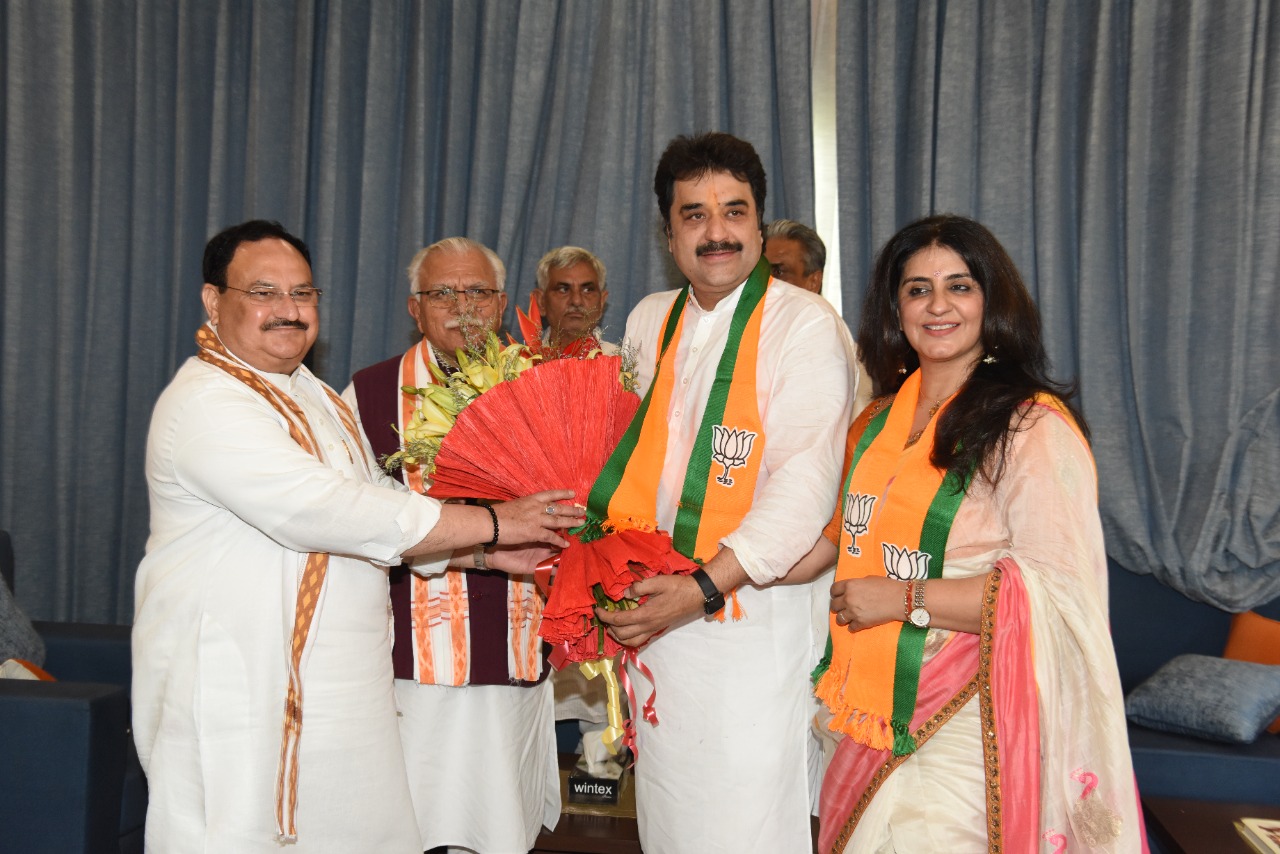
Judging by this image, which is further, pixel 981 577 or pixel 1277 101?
pixel 1277 101

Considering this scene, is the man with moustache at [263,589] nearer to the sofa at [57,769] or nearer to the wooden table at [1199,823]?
the sofa at [57,769]

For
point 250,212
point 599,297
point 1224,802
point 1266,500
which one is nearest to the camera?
point 1224,802

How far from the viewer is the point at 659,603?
6.63ft

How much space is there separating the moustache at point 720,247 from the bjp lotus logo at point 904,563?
0.74 meters

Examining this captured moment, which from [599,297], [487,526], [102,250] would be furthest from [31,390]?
[487,526]

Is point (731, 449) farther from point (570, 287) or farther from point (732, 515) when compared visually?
point (570, 287)

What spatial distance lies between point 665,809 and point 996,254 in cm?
138

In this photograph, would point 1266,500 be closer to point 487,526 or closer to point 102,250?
point 487,526

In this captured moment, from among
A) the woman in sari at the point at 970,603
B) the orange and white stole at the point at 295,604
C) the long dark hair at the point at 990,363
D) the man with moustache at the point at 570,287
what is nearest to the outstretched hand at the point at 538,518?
the orange and white stole at the point at 295,604

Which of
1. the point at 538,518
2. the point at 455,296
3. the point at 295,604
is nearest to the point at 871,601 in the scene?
the point at 538,518

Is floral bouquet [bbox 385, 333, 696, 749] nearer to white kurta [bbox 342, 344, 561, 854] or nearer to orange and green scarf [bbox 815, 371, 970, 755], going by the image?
orange and green scarf [bbox 815, 371, 970, 755]

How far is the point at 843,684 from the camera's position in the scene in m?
2.07

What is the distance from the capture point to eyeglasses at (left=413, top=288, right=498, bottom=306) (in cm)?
292

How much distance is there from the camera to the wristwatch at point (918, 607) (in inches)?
75.5
